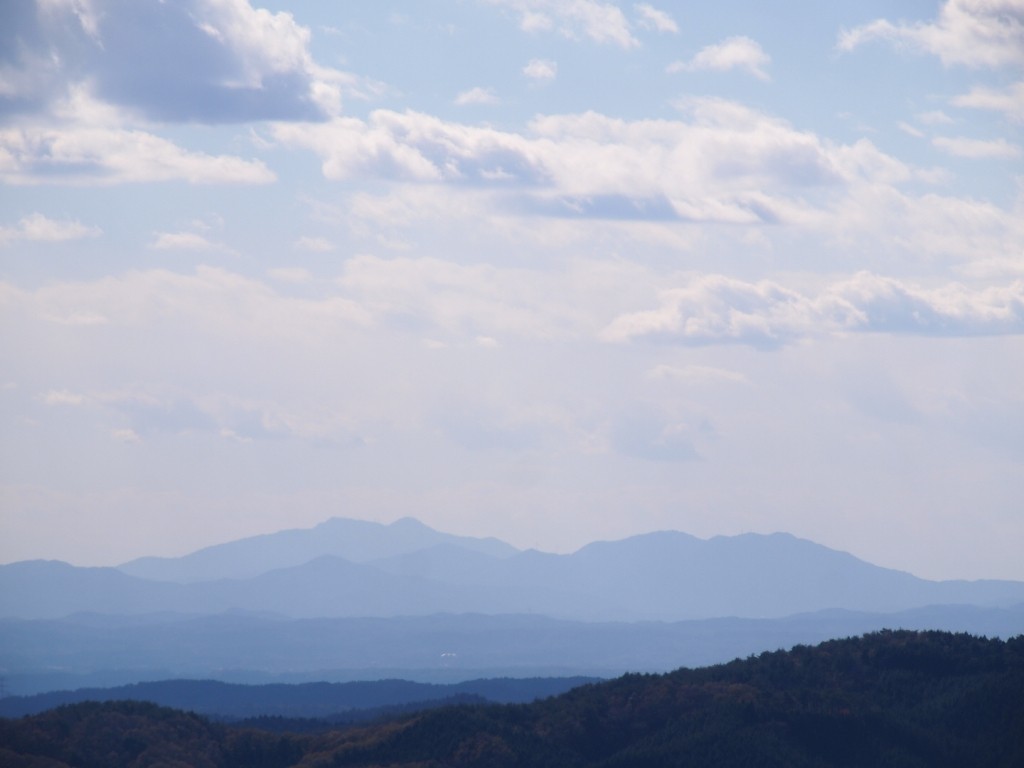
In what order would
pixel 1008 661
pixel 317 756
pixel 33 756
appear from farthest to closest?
1. pixel 1008 661
2. pixel 317 756
3. pixel 33 756

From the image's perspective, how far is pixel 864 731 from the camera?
97125 mm

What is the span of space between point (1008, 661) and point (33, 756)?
67.5 m

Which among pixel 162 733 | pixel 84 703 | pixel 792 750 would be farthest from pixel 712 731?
pixel 84 703

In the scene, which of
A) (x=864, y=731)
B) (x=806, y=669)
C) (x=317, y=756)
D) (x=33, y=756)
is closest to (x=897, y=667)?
(x=806, y=669)

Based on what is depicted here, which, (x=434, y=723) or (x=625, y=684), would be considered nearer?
(x=434, y=723)

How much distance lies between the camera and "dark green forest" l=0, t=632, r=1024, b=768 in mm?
95125

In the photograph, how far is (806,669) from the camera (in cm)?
11125

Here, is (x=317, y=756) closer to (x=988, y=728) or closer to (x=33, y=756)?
(x=33, y=756)

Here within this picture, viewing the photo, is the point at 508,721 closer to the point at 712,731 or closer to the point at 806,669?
the point at 712,731

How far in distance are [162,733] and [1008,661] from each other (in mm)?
60046

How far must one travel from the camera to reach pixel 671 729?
99562 mm

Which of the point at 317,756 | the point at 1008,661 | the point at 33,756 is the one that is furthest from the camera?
the point at 1008,661

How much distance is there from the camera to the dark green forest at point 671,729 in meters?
95.1

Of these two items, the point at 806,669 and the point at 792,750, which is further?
the point at 806,669
